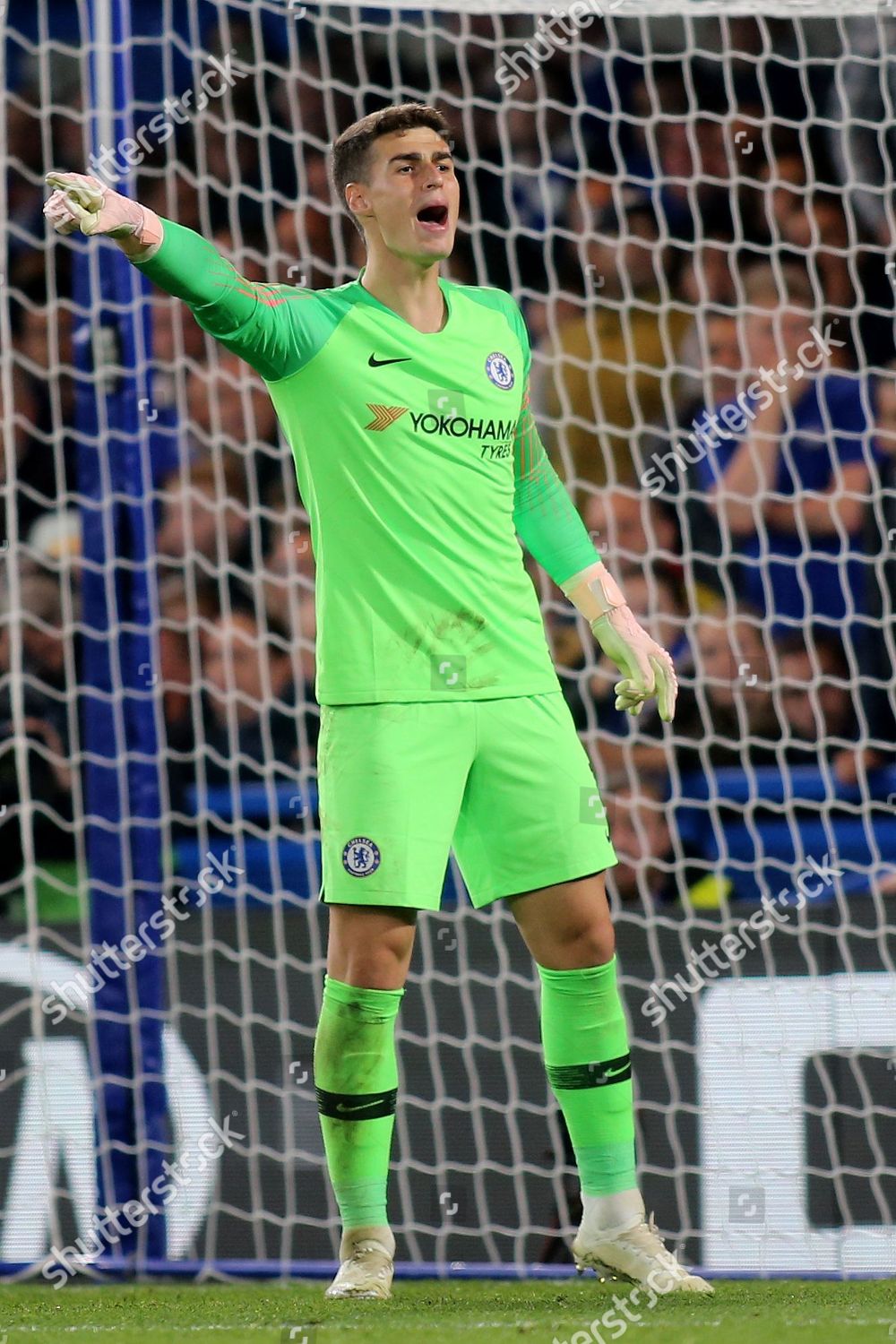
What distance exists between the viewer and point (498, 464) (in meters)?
2.95

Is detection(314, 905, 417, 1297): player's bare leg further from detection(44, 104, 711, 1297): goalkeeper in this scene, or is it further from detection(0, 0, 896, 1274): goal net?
detection(0, 0, 896, 1274): goal net

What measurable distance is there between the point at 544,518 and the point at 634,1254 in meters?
1.19

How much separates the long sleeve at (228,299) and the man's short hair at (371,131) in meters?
0.24

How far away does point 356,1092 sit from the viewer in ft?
9.22

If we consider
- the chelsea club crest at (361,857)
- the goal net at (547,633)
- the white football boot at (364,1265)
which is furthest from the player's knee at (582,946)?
the goal net at (547,633)

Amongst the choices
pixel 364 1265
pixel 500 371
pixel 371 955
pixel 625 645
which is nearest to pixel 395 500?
pixel 500 371

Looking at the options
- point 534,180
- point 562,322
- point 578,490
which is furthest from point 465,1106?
point 534,180

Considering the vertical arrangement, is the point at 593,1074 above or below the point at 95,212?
below

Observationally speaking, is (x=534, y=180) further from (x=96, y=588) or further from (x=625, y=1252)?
(x=625, y=1252)

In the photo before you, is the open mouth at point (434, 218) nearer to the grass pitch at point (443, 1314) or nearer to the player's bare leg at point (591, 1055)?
the player's bare leg at point (591, 1055)

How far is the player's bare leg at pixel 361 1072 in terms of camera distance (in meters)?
2.78

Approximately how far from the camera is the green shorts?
108 inches

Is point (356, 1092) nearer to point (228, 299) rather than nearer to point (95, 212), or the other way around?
point (228, 299)

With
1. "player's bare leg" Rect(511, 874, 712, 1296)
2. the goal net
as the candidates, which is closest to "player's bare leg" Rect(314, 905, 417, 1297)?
"player's bare leg" Rect(511, 874, 712, 1296)
